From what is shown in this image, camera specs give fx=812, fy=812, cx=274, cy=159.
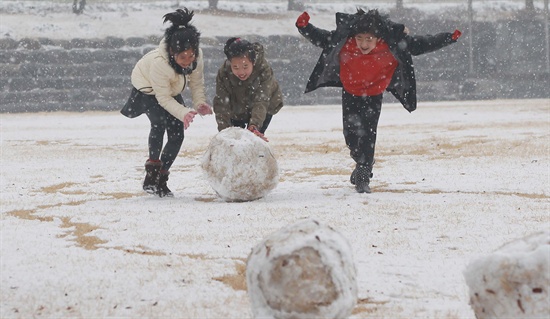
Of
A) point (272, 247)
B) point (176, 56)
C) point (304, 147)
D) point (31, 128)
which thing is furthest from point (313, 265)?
point (31, 128)

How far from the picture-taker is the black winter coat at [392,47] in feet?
17.8

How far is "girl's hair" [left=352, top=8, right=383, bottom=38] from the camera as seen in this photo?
209 inches

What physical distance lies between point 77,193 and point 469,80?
21219 mm

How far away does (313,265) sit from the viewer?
217 centimetres

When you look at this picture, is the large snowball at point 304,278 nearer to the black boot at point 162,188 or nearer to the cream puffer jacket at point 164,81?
the cream puffer jacket at point 164,81

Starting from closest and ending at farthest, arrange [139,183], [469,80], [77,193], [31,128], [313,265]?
1. [313,265]
2. [77,193]
3. [139,183]
4. [31,128]
5. [469,80]

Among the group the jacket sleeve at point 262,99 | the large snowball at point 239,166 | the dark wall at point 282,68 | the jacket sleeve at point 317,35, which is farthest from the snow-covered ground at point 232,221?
the dark wall at point 282,68

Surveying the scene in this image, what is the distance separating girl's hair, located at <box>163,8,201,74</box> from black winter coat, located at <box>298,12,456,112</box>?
749mm

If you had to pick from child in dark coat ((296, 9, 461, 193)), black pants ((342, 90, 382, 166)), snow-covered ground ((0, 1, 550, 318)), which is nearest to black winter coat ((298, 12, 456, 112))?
child in dark coat ((296, 9, 461, 193))

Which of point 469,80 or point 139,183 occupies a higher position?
point 139,183

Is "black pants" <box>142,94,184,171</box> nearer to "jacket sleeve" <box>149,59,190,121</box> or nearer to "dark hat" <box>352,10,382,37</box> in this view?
"jacket sleeve" <box>149,59,190,121</box>

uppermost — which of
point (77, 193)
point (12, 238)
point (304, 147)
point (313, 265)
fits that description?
point (313, 265)

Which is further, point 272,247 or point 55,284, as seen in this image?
point 55,284

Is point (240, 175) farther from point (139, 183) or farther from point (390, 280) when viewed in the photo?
point (390, 280)
